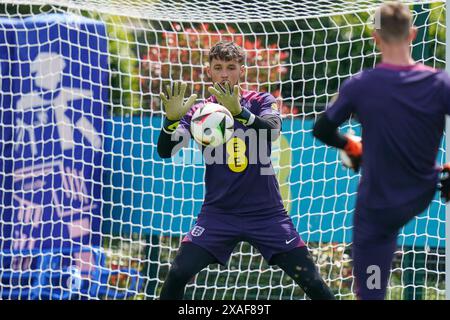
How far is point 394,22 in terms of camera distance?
4.31 metres

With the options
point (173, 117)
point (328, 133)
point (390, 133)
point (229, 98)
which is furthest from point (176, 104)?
point (390, 133)

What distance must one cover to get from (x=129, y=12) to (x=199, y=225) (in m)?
2.82

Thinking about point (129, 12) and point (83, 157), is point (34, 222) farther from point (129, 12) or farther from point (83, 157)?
point (129, 12)

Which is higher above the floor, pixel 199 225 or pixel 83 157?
pixel 199 225

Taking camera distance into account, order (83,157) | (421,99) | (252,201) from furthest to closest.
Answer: (83,157) < (252,201) < (421,99)

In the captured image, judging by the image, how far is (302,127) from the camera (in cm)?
811

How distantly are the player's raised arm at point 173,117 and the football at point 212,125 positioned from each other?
8cm

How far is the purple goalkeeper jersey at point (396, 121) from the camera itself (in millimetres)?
4305

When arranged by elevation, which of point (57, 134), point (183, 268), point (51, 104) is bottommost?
point (57, 134)

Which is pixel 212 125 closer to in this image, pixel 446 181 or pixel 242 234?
pixel 242 234

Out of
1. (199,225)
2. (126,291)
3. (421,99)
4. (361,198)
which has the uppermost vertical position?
(421,99)

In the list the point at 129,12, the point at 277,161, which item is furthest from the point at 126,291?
the point at 129,12

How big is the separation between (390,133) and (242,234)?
1490 mm
